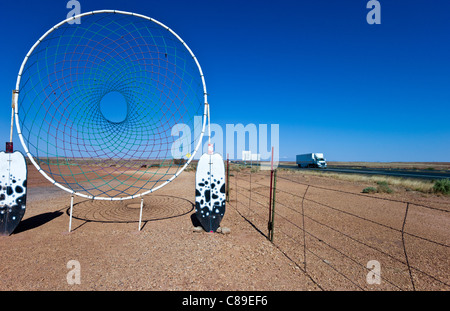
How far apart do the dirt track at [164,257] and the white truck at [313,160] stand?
5120 centimetres

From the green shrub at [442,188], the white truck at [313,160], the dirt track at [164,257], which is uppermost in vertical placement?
the white truck at [313,160]

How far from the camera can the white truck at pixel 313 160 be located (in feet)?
183

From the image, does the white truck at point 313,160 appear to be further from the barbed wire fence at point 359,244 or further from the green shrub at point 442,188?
the barbed wire fence at point 359,244

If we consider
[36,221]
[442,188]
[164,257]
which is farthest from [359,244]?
[442,188]

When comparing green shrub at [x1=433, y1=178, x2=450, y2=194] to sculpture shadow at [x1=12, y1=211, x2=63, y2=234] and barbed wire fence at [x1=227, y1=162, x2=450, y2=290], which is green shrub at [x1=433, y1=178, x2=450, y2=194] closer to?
barbed wire fence at [x1=227, y1=162, x2=450, y2=290]

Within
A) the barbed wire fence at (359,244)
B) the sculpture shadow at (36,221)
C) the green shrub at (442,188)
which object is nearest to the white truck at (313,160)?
the green shrub at (442,188)

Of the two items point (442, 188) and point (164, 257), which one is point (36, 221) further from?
point (442, 188)

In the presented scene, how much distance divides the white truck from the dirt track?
5120 centimetres

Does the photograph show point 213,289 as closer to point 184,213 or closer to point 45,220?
point 184,213

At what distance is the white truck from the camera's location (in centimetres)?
5566

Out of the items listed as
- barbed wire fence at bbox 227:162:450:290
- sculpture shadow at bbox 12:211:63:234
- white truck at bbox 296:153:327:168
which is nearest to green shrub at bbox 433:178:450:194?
barbed wire fence at bbox 227:162:450:290

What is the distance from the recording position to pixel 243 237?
5758mm

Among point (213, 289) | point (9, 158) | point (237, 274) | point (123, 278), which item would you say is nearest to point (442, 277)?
point (237, 274)

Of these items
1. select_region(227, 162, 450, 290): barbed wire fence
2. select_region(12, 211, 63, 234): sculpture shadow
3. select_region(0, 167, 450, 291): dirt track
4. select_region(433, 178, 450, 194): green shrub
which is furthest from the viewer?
select_region(433, 178, 450, 194): green shrub
